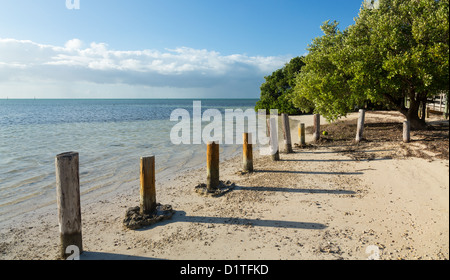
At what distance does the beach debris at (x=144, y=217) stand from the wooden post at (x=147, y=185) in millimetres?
161

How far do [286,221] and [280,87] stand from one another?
39.2 m

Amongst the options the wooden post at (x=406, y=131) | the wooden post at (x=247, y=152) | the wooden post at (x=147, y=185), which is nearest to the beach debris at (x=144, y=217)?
the wooden post at (x=147, y=185)

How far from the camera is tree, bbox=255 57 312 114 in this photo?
39.6 m

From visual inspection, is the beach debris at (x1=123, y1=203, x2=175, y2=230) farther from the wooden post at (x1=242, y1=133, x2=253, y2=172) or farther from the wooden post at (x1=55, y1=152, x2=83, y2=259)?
the wooden post at (x1=242, y1=133, x2=253, y2=172)

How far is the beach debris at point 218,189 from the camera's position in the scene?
27.0 feet

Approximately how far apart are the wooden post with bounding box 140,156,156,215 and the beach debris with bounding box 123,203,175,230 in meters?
0.16

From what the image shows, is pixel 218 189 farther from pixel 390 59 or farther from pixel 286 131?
pixel 390 59

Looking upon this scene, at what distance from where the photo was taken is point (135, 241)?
5.71 m

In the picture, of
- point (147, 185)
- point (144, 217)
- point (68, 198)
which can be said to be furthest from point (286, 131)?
point (68, 198)

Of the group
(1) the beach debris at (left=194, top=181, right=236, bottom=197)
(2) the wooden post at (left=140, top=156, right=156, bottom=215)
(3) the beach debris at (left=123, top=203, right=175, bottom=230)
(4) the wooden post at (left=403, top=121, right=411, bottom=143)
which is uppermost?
(4) the wooden post at (left=403, top=121, right=411, bottom=143)

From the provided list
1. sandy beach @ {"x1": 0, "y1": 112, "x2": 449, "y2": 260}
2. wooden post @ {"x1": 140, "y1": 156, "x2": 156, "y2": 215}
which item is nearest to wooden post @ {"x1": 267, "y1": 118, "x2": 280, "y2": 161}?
sandy beach @ {"x1": 0, "y1": 112, "x2": 449, "y2": 260}

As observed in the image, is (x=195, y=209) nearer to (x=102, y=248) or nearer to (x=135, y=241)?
(x=135, y=241)

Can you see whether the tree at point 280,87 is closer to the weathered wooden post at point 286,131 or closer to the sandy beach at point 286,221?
the weathered wooden post at point 286,131
